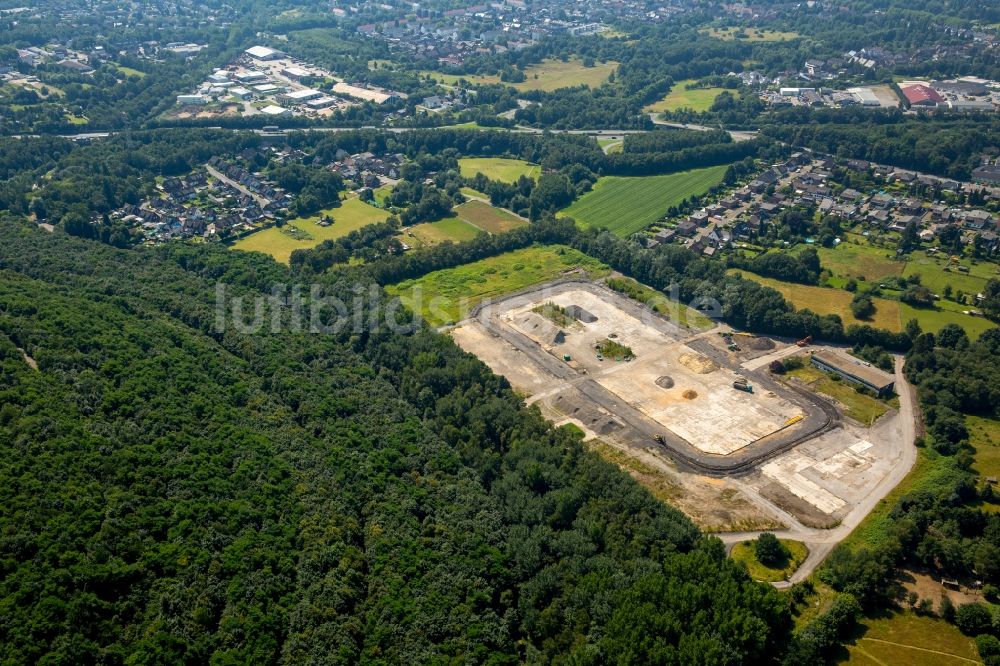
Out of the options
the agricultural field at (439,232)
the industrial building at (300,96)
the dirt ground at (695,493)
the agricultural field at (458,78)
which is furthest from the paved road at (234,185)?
the dirt ground at (695,493)

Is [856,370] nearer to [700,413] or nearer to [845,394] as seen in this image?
[845,394]

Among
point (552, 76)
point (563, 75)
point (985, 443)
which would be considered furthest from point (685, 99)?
point (985, 443)

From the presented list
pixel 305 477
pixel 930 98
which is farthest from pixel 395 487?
pixel 930 98

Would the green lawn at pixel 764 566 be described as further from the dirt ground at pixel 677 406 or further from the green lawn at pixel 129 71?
the green lawn at pixel 129 71

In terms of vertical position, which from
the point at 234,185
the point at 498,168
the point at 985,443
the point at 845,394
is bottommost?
the point at 234,185

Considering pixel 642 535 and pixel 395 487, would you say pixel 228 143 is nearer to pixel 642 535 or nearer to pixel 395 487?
pixel 395 487

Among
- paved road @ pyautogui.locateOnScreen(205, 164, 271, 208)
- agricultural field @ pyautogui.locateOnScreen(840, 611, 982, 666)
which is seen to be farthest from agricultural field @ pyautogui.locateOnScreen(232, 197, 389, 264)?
agricultural field @ pyautogui.locateOnScreen(840, 611, 982, 666)

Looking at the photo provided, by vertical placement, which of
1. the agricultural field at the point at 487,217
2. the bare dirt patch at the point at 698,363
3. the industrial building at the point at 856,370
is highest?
the industrial building at the point at 856,370

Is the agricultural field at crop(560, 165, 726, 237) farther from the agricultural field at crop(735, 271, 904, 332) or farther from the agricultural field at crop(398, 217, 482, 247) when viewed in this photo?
the agricultural field at crop(735, 271, 904, 332)
